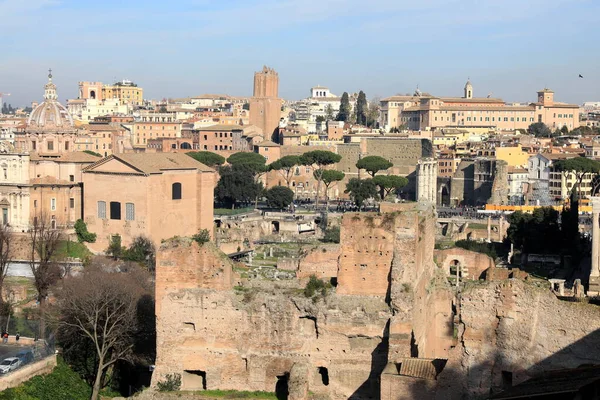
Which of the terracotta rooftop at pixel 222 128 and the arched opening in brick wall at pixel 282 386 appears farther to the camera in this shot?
the terracotta rooftop at pixel 222 128

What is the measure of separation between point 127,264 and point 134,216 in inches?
238

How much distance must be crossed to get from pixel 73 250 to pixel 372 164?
35.7 meters

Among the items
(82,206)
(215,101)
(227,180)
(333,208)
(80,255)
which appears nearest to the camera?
(80,255)

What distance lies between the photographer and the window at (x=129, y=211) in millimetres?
43812

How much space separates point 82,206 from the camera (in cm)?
4641

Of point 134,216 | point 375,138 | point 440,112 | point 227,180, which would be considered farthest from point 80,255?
point 440,112

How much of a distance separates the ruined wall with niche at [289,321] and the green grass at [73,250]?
2129cm

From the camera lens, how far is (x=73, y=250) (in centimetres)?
4256

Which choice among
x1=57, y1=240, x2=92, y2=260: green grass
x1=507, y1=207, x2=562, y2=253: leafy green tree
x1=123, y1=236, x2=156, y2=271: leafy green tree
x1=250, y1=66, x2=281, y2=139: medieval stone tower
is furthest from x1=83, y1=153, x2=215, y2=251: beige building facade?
x1=250, y1=66, x2=281, y2=139: medieval stone tower

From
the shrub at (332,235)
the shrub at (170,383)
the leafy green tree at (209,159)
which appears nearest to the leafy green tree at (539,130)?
the leafy green tree at (209,159)

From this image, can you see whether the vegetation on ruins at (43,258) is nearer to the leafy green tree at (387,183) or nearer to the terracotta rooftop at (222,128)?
the leafy green tree at (387,183)

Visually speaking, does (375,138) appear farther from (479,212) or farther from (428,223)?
(428,223)

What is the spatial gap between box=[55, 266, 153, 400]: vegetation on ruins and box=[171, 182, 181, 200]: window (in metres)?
17.4

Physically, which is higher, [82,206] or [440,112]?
[440,112]
